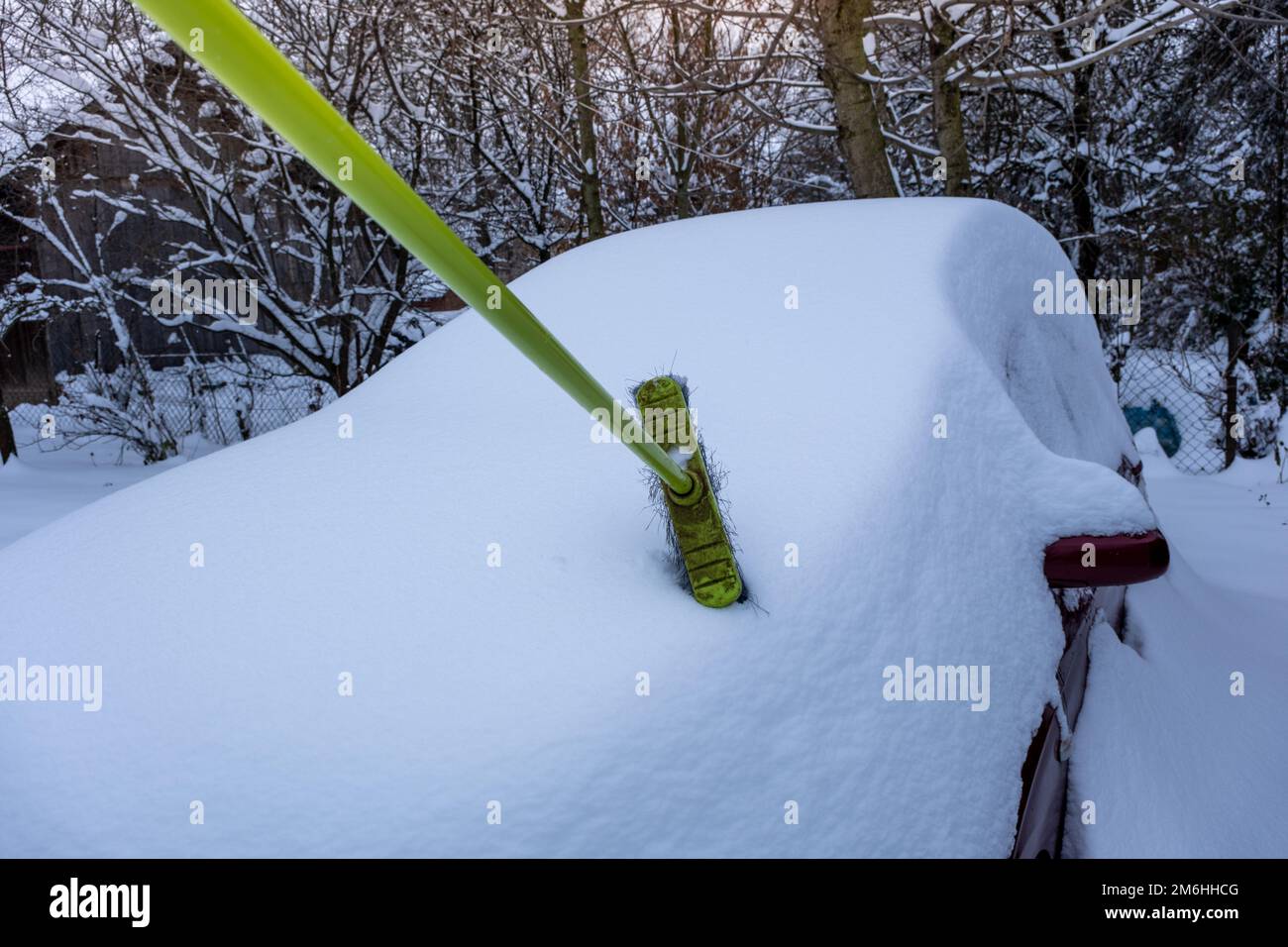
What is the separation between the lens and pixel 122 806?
0.96 meters

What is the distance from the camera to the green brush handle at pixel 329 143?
745 mm

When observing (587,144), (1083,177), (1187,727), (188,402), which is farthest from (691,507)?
(1083,177)

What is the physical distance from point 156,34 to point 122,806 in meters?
7.16

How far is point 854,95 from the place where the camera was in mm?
5652

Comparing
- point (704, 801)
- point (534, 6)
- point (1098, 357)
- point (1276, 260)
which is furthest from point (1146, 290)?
point (704, 801)

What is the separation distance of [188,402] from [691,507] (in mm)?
8332

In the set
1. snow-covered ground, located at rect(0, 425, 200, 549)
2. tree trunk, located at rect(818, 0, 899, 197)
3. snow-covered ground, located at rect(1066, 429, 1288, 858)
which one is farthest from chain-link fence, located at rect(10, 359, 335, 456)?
snow-covered ground, located at rect(1066, 429, 1288, 858)

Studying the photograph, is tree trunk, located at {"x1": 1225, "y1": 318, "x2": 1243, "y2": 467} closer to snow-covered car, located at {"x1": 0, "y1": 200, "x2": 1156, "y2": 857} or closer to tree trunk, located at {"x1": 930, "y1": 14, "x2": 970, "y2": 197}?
tree trunk, located at {"x1": 930, "y1": 14, "x2": 970, "y2": 197}

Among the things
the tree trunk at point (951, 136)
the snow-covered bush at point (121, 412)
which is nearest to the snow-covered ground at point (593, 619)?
the tree trunk at point (951, 136)

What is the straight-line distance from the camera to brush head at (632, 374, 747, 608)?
1248mm

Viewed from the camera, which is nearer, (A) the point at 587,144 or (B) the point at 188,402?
(A) the point at 587,144

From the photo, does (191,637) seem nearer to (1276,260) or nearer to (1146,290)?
(1276,260)

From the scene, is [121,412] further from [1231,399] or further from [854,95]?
[1231,399]
